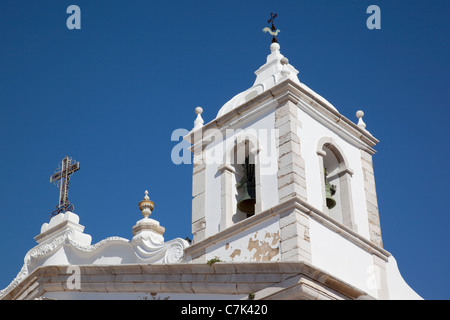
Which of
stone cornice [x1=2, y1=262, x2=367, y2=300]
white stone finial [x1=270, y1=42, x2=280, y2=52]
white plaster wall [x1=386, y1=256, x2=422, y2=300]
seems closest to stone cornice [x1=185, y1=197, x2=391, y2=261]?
white plaster wall [x1=386, y1=256, x2=422, y2=300]

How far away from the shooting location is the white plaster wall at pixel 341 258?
15.1m

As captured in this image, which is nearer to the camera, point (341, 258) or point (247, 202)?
point (341, 258)

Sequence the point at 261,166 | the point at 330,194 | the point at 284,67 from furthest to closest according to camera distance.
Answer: the point at 284,67 < the point at 330,194 < the point at 261,166

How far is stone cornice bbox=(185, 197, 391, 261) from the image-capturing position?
50.1 ft

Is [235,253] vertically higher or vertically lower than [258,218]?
lower

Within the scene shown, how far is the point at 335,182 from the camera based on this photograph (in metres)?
16.8

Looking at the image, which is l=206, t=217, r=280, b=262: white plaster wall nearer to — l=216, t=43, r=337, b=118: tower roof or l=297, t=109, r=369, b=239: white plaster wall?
l=297, t=109, r=369, b=239: white plaster wall

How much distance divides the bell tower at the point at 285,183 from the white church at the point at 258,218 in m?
0.02

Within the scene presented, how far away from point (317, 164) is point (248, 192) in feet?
4.03

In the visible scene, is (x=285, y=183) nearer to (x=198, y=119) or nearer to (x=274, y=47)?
(x=198, y=119)

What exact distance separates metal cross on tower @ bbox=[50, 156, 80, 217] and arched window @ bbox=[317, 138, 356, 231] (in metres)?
4.55

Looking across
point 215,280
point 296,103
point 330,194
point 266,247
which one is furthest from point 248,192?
point 215,280
